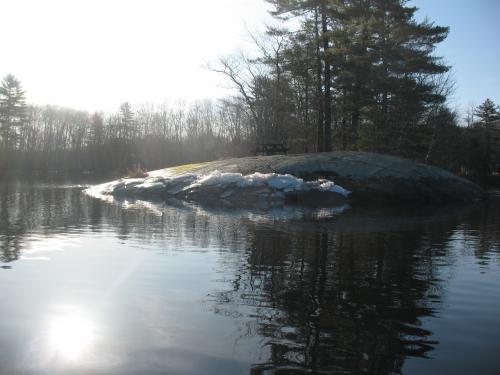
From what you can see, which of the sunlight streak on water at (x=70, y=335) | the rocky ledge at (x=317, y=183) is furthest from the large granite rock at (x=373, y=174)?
the sunlight streak on water at (x=70, y=335)

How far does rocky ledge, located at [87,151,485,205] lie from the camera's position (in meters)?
19.3

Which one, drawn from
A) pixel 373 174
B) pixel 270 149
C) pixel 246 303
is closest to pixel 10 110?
pixel 270 149

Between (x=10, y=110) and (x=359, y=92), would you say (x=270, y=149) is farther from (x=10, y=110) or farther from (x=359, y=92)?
(x=10, y=110)

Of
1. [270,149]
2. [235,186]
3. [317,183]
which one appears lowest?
[235,186]

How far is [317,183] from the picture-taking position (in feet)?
64.2

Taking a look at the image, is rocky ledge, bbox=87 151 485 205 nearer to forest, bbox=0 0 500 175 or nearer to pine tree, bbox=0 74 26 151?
forest, bbox=0 0 500 175

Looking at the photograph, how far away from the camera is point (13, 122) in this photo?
57.4 m

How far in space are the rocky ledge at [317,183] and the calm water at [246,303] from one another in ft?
31.9

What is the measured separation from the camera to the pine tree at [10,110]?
185 ft

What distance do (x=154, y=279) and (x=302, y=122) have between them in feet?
100

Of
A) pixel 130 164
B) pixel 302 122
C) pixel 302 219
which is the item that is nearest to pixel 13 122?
pixel 130 164

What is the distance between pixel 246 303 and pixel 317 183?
598 inches

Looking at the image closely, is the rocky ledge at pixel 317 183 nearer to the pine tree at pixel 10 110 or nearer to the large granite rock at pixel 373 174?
the large granite rock at pixel 373 174

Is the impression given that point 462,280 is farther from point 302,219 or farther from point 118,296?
point 302,219
